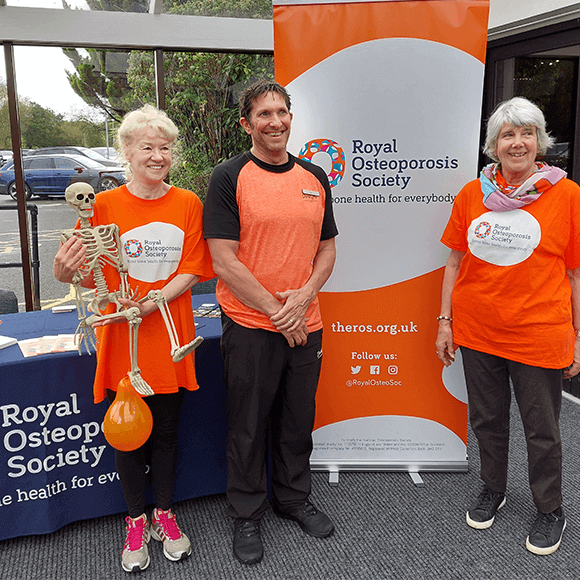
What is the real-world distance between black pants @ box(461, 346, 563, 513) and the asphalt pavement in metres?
2.99

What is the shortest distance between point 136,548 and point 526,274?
1.68 metres

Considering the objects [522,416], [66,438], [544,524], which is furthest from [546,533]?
[66,438]

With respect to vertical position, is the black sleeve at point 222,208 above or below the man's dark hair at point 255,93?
below

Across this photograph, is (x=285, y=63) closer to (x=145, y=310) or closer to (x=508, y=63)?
(x=145, y=310)

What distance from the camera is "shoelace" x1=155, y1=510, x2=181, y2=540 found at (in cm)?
199

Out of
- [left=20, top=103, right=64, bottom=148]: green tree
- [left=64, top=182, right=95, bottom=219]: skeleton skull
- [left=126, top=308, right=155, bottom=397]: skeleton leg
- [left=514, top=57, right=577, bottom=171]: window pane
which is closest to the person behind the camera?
[left=64, top=182, right=95, bottom=219]: skeleton skull

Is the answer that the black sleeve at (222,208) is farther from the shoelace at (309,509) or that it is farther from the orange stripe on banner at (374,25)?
the shoelace at (309,509)

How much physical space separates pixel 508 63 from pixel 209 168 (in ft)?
7.68

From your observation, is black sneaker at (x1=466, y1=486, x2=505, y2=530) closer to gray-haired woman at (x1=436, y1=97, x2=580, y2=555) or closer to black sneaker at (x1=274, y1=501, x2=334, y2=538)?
gray-haired woman at (x1=436, y1=97, x2=580, y2=555)

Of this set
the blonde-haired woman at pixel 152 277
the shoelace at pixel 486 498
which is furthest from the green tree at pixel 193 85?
the shoelace at pixel 486 498

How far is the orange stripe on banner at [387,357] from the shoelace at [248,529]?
626mm

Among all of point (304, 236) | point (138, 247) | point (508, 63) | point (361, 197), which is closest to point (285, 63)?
point (361, 197)

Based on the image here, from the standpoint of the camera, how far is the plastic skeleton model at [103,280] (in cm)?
156

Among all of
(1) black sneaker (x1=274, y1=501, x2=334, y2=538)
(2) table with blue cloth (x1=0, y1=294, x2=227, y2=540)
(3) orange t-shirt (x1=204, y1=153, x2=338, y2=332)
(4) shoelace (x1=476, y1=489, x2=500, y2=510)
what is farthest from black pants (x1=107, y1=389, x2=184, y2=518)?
(4) shoelace (x1=476, y1=489, x2=500, y2=510)
